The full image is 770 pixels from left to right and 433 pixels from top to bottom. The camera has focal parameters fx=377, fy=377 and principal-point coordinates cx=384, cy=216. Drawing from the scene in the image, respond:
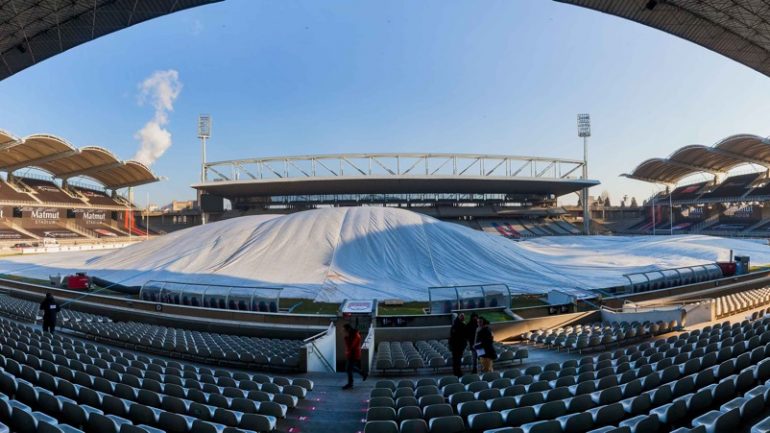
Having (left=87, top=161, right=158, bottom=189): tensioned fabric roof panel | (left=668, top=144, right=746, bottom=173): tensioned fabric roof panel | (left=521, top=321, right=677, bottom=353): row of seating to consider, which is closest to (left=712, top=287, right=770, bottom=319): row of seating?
(left=521, top=321, right=677, bottom=353): row of seating

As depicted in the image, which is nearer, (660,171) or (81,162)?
(81,162)

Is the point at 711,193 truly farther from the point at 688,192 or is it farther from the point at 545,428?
the point at 545,428

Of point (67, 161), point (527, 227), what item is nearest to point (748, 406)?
point (527, 227)

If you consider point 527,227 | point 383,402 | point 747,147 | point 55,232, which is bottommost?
point 383,402

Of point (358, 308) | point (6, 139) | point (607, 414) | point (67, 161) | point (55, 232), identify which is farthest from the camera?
point (67, 161)

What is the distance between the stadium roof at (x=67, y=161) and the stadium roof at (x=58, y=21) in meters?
38.6

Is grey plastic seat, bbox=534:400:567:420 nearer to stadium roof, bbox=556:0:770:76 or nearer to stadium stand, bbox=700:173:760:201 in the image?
stadium roof, bbox=556:0:770:76

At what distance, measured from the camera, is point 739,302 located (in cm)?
1630

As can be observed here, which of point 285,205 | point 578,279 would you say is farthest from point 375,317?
point 285,205

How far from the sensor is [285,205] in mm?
76188

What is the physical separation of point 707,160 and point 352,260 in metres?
81.0

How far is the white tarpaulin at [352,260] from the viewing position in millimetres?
20141

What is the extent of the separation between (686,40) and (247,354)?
32.4 metres

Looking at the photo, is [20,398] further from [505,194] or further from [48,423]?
[505,194]
